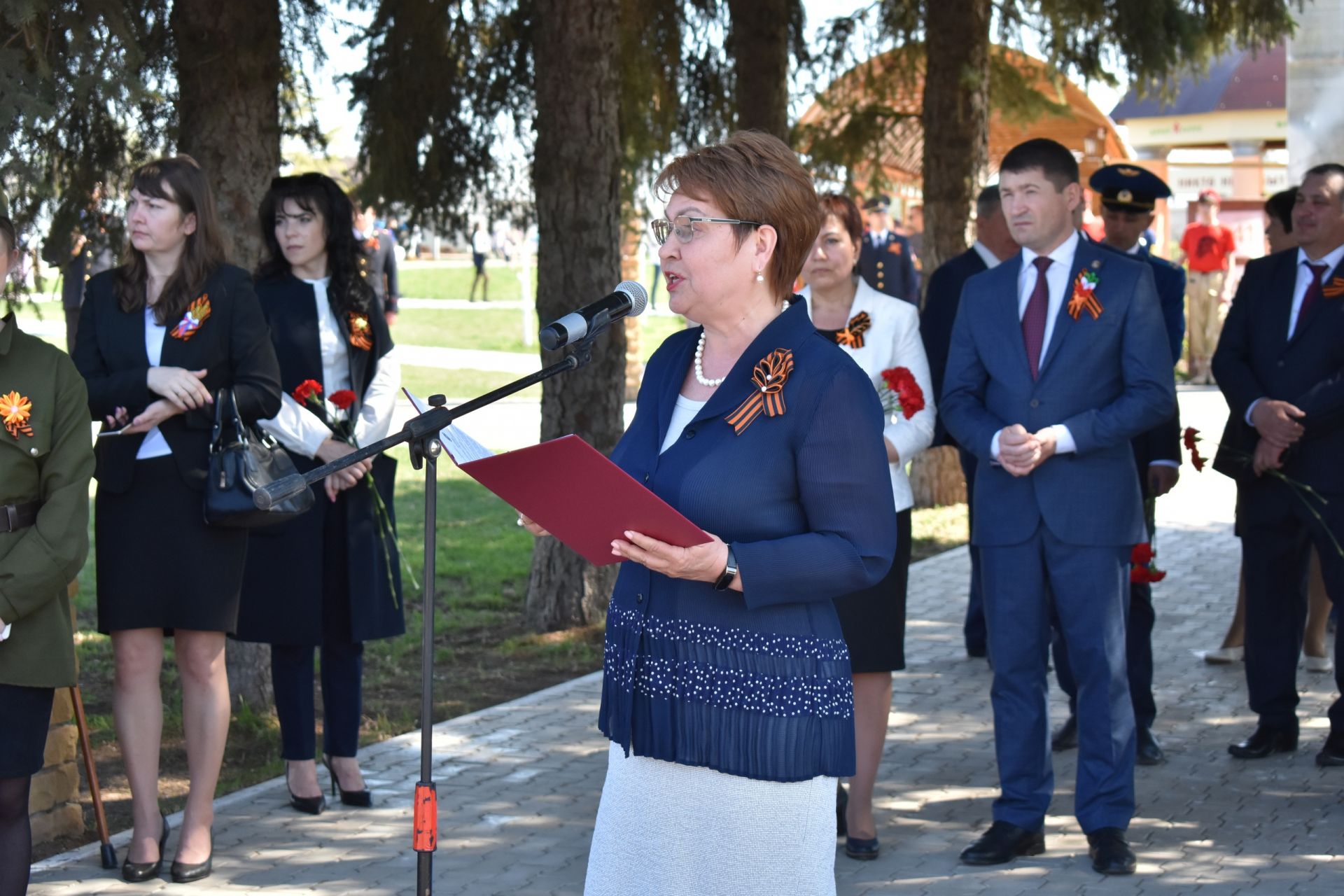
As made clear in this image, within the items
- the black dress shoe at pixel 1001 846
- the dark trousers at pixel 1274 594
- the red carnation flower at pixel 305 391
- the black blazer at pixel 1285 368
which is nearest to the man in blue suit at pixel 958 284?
the black blazer at pixel 1285 368

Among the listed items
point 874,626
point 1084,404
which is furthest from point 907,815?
point 1084,404

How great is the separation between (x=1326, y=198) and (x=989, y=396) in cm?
205

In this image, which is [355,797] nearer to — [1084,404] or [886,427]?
[886,427]

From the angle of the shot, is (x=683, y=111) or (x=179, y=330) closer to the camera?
(x=179, y=330)

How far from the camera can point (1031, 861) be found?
5.25 metres

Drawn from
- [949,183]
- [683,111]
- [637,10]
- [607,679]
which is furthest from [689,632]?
[949,183]

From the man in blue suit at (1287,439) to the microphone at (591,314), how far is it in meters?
3.83

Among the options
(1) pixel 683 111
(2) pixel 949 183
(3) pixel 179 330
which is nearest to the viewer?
(3) pixel 179 330

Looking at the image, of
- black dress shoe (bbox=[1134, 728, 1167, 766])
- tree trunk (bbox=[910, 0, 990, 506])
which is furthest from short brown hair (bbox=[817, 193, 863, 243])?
tree trunk (bbox=[910, 0, 990, 506])

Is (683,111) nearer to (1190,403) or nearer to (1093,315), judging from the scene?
(1093,315)

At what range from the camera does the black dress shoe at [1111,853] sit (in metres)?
5.09

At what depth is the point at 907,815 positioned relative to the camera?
19.0 feet

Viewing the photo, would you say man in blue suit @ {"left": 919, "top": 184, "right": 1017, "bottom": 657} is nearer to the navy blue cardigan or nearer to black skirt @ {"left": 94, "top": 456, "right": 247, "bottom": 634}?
black skirt @ {"left": 94, "top": 456, "right": 247, "bottom": 634}

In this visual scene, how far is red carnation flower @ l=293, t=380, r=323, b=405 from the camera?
5719mm
